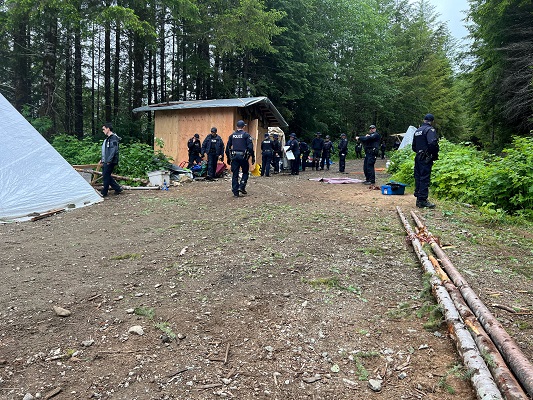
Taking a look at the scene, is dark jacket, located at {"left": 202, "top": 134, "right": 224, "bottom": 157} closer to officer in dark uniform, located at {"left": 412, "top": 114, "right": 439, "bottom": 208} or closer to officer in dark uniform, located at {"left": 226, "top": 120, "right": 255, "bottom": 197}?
officer in dark uniform, located at {"left": 226, "top": 120, "right": 255, "bottom": 197}

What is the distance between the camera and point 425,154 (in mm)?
7637

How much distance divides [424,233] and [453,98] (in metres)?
43.2

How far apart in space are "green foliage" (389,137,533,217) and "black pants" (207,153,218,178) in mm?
6949

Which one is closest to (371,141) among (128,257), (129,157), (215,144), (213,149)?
(215,144)

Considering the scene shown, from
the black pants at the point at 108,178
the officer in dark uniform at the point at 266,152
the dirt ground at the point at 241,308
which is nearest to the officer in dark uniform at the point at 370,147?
the officer in dark uniform at the point at 266,152

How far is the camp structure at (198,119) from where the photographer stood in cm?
1516

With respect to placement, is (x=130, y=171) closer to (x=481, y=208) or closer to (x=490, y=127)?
(x=481, y=208)

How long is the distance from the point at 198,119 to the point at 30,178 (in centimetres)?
864

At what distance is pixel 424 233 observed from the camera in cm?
534

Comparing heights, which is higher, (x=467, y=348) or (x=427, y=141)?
(x=427, y=141)

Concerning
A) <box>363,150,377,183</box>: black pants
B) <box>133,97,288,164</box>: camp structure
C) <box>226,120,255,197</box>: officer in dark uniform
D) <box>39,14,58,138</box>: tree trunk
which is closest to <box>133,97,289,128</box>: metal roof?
<box>133,97,288,164</box>: camp structure

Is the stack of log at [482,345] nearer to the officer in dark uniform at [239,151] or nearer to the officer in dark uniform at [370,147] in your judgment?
the officer in dark uniform at [239,151]

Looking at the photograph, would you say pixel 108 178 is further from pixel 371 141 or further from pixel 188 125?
pixel 371 141

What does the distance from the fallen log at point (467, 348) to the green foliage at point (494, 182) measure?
425cm
